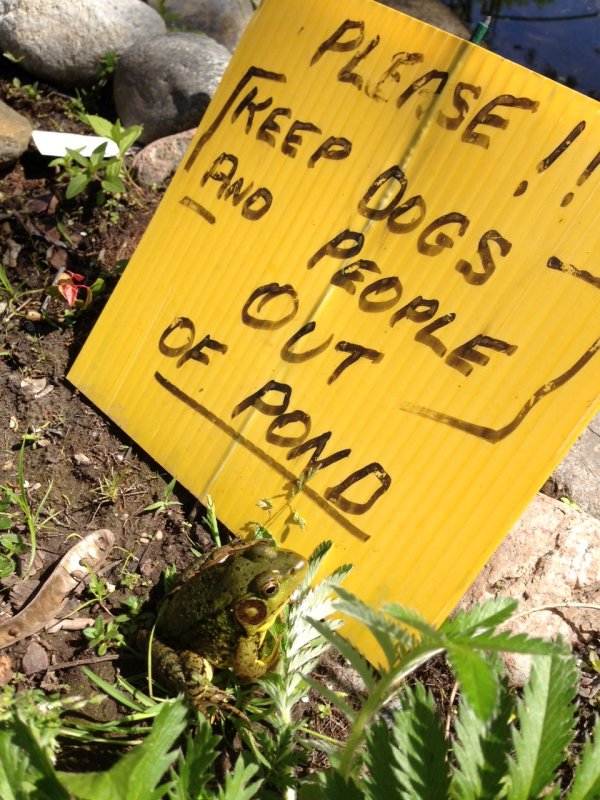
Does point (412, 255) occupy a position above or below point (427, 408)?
above

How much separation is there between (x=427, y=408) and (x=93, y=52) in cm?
264

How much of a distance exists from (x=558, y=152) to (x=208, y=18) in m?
2.75

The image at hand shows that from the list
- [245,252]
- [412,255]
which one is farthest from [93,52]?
[412,255]

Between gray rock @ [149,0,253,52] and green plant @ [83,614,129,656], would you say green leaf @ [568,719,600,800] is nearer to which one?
green plant @ [83,614,129,656]

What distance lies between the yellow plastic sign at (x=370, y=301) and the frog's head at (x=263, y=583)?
0.17 metres

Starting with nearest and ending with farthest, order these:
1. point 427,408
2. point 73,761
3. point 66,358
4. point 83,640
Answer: point 73,761 → point 427,408 → point 83,640 → point 66,358

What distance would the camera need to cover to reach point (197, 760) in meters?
1.44

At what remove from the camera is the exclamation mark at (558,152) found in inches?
69.2

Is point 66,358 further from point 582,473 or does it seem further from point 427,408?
point 582,473

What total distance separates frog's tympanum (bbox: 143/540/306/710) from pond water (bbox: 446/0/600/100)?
2940mm

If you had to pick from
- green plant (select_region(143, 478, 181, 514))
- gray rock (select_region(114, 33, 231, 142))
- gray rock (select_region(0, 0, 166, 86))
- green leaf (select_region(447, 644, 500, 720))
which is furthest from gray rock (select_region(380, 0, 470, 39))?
green leaf (select_region(447, 644, 500, 720))

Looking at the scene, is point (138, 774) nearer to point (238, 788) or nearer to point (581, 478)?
point (238, 788)

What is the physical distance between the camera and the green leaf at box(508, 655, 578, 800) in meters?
1.29

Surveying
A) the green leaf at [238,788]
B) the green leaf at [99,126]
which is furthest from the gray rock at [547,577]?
the green leaf at [99,126]
